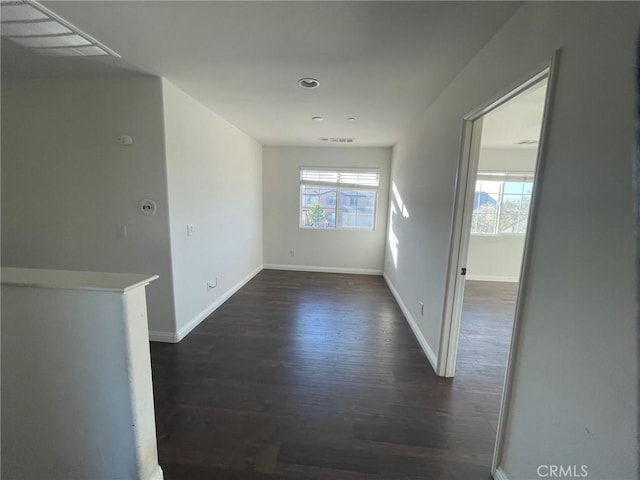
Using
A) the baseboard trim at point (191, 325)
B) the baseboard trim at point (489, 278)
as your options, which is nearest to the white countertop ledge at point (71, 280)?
→ the baseboard trim at point (191, 325)

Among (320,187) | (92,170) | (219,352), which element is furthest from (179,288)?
(320,187)

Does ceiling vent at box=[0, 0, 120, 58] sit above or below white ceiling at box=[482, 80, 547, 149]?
below

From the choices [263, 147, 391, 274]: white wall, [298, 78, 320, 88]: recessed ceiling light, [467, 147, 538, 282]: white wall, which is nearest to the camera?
[298, 78, 320, 88]: recessed ceiling light

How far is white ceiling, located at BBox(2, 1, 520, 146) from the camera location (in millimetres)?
1343

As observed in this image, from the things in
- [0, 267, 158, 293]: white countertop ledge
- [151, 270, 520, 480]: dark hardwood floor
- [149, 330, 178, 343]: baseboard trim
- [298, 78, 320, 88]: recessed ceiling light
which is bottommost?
[151, 270, 520, 480]: dark hardwood floor

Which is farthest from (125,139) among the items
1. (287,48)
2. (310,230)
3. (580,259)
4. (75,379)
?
(310,230)

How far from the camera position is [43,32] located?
1.60 meters

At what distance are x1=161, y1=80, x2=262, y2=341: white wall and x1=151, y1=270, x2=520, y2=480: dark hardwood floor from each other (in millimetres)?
500

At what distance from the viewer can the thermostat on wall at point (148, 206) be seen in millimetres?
2377

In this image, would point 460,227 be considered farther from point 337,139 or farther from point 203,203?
point 337,139

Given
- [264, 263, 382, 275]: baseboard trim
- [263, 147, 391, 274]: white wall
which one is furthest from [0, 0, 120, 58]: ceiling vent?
[264, 263, 382, 275]: baseboard trim

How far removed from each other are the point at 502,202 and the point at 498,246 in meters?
0.85

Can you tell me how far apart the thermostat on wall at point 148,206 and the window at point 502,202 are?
16.9 ft

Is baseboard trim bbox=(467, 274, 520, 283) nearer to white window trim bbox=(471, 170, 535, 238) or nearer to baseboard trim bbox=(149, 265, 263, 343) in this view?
white window trim bbox=(471, 170, 535, 238)
